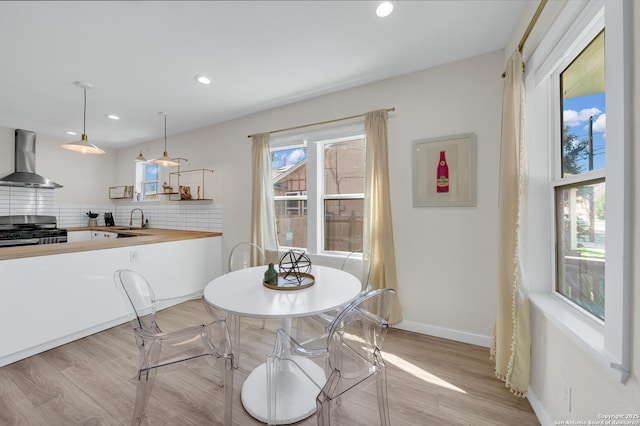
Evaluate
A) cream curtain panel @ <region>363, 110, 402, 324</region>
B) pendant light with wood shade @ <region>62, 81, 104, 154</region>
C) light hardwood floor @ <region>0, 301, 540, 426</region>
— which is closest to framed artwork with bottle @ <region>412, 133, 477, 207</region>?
cream curtain panel @ <region>363, 110, 402, 324</region>

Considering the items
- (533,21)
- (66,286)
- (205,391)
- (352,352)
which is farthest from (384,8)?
(66,286)

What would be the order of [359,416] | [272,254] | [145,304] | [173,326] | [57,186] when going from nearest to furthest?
[359,416]
[145,304]
[173,326]
[272,254]
[57,186]

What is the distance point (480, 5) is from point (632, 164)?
5.02ft

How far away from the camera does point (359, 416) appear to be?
1.50 metres

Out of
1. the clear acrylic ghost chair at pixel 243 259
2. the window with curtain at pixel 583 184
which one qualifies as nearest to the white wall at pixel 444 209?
the window with curtain at pixel 583 184

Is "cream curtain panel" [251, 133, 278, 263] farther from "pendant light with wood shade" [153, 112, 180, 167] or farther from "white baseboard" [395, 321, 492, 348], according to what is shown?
"white baseboard" [395, 321, 492, 348]

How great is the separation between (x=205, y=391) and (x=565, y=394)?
2.06 m

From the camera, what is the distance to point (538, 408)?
57.6 inches

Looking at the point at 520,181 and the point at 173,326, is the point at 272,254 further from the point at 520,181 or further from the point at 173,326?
the point at 520,181

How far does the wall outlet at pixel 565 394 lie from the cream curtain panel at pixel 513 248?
Result: 35cm

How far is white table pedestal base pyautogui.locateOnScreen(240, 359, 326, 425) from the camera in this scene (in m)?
1.47

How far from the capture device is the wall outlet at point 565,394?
3.85 feet

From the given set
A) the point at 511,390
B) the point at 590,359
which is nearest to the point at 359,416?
the point at 511,390

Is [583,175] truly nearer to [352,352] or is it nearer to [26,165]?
[352,352]
